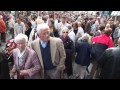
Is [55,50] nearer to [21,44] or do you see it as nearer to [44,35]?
[44,35]

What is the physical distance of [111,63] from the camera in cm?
366

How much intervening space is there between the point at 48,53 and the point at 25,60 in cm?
35

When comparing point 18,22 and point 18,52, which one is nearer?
point 18,52

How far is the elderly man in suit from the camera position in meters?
3.59

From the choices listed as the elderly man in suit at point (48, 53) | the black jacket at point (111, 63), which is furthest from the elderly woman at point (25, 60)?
the black jacket at point (111, 63)

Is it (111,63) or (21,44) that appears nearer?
(21,44)

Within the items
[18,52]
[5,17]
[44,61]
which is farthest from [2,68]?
[5,17]

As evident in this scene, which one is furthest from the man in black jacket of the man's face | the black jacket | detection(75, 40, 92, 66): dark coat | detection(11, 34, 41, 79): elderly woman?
detection(75, 40, 92, 66): dark coat

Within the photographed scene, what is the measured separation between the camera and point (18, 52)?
359 cm

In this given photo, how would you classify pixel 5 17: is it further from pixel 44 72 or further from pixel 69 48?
pixel 44 72

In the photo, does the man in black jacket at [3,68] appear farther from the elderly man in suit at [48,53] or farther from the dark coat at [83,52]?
the dark coat at [83,52]

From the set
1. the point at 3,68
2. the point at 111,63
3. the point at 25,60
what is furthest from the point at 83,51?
the point at 3,68
